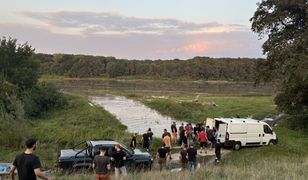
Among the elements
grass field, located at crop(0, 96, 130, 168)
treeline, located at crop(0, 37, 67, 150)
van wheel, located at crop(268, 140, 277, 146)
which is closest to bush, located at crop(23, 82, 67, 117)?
treeline, located at crop(0, 37, 67, 150)

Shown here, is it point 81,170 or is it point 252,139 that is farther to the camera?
point 252,139

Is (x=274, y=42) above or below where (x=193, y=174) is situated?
above

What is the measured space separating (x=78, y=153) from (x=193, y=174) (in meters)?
6.46

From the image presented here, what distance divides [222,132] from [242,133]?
1.23m

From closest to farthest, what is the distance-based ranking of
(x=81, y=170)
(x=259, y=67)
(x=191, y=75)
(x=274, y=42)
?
(x=81, y=170) → (x=274, y=42) → (x=259, y=67) → (x=191, y=75)

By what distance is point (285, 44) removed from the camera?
34.4 metres

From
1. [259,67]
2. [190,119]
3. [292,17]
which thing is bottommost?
[190,119]

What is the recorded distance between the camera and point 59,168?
17.6 metres

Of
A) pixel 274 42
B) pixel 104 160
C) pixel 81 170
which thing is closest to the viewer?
pixel 104 160

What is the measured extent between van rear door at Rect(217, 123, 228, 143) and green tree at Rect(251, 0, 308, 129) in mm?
7387

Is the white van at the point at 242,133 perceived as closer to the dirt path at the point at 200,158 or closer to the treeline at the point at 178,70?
the dirt path at the point at 200,158

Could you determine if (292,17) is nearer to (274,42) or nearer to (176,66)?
(274,42)

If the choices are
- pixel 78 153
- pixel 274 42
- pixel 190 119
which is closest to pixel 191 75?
pixel 190 119

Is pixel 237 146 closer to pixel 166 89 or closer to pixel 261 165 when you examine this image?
pixel 261 165
